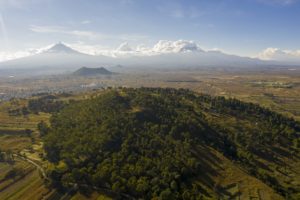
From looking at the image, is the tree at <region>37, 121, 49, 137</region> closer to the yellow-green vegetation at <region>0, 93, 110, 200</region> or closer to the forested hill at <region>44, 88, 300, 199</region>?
the yellow-green vegetation at <region>0, 93, 110, 200</region>

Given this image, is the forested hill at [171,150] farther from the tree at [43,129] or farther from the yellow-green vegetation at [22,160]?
the yellow-green vegetation at [22,160]

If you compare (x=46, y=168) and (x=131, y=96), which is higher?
(x=131, y=96)

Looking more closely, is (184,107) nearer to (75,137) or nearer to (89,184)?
(75,137)

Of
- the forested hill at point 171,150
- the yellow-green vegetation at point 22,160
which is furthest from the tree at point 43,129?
the forested hill at point 171,150

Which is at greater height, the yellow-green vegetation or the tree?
the tree

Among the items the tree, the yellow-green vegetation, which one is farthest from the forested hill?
the yellow-green vegetation

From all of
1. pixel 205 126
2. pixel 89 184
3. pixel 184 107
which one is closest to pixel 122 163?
pixel 89 184

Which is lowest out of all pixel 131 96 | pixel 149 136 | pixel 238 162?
pixel 238 162

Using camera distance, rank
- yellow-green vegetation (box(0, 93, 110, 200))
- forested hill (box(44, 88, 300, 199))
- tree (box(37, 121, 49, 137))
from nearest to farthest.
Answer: yellow-green vegetation (box(0, 93, 110, 200)) → forested hill (box(44, 88, 300, 199)) → tree (box(37, 121, 49, 137))
